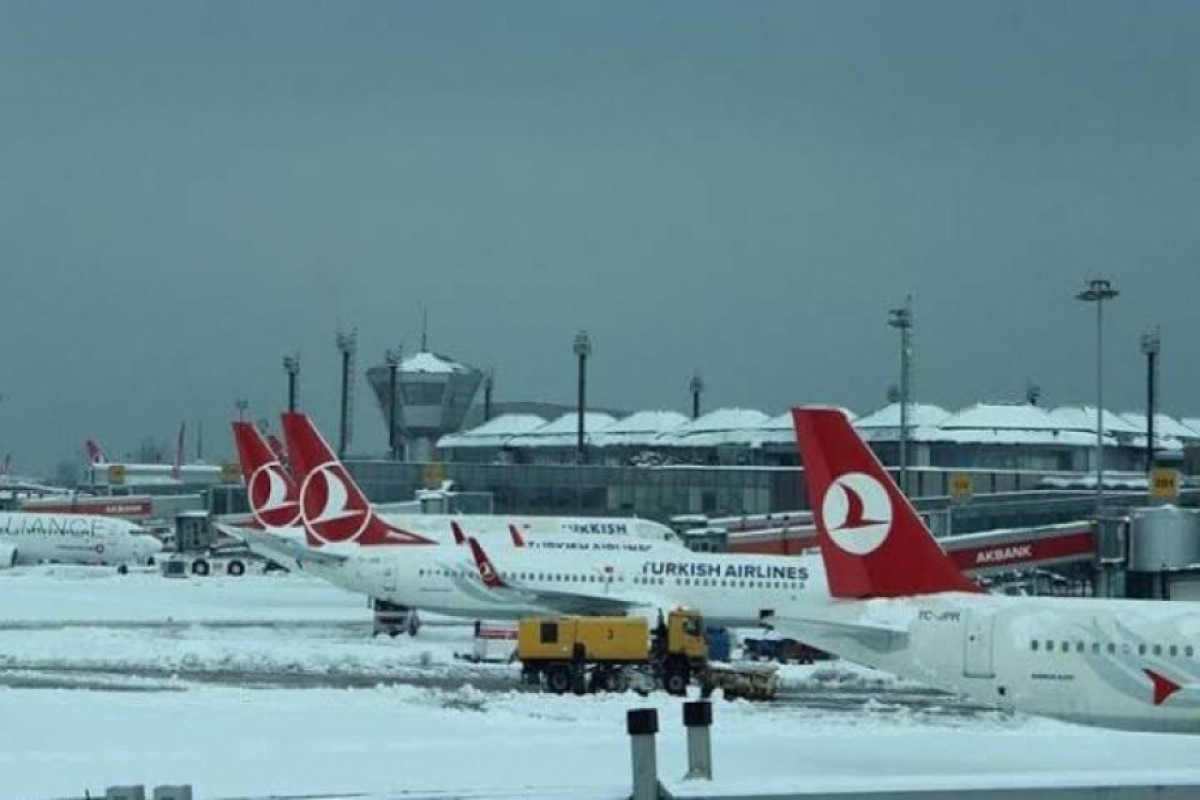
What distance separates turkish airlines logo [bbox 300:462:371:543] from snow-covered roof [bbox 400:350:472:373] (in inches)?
4227

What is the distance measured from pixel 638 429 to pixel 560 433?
27.6ft

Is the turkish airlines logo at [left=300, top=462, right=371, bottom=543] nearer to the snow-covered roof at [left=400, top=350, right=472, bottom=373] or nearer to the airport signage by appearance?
the airport signage

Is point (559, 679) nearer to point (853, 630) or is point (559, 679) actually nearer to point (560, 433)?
point (853, 630)

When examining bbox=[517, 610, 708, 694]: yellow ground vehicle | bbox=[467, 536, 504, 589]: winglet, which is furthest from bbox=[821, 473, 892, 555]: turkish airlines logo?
bbox=[467, 536, 504, 589]: winglet

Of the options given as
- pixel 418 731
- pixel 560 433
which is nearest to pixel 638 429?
pixel 560 433

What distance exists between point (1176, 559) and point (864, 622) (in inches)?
1057

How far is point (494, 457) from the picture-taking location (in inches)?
7106

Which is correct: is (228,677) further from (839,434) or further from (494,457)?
(494,457)

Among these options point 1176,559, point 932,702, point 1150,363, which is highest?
point 1150,363

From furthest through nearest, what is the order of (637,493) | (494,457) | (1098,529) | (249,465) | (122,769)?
(494,457) → (637,493) → (249,465) → (1098,529) → (122,769)

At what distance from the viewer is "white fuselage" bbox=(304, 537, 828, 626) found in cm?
5062

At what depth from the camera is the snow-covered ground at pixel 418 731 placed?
67.7ft

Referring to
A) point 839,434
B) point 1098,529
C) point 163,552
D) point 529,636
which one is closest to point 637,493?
point 163,552

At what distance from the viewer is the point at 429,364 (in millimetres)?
167500
